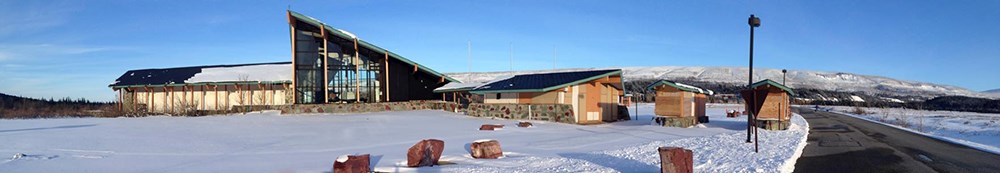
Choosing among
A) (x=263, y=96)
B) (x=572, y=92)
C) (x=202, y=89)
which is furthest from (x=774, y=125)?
(x=202, y=89)

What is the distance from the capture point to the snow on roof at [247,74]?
37250mm

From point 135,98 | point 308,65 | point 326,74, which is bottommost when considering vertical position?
point 135,98

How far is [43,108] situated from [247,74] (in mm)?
15434

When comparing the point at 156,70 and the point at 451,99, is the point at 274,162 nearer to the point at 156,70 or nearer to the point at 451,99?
the point at 451,99

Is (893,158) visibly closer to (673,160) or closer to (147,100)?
(673,160)

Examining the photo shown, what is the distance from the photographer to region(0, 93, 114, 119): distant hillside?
1361 inches

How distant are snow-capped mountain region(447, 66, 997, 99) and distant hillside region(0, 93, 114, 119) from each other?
263ft

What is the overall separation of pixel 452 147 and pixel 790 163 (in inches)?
299

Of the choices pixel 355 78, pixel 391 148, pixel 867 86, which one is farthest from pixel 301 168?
pixel 867 86

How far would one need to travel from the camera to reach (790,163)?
414 inches

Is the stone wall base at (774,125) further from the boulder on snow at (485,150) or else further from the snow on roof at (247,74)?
the snow on roof at (247,74)

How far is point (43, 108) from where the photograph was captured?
135 feet

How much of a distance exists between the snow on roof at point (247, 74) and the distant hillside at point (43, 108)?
633 centimetres

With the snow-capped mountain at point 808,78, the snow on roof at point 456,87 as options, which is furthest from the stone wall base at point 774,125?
the snow-capped mountain at point 808,78
